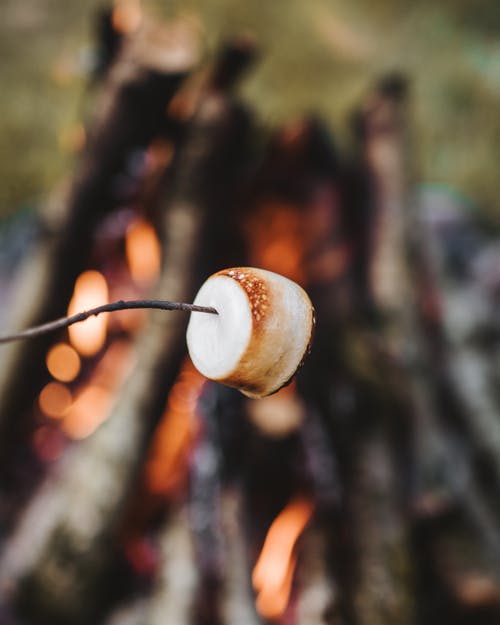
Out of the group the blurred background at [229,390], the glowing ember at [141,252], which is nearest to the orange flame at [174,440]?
the blurred background at [229,390]

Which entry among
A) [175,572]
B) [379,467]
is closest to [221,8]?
[379,467]

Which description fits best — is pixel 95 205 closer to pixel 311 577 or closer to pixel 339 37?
pixel 311 577

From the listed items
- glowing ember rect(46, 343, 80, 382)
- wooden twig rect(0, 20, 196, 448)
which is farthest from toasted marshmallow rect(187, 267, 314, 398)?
glowing ember rect(46, 343, 80, 382)

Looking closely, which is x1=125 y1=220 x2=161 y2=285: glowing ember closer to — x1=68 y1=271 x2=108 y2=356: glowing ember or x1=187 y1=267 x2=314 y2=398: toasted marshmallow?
x1=68 y1=271 x2=108 y2=356: glowing ember

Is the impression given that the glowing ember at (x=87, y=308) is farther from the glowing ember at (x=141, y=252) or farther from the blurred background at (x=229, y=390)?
the glowing ember at (x=141, y=252)

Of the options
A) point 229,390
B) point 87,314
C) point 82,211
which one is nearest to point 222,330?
point 87,314

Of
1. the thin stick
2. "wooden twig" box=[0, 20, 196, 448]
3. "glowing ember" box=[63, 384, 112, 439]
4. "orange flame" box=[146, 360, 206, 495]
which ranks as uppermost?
the thin stick
